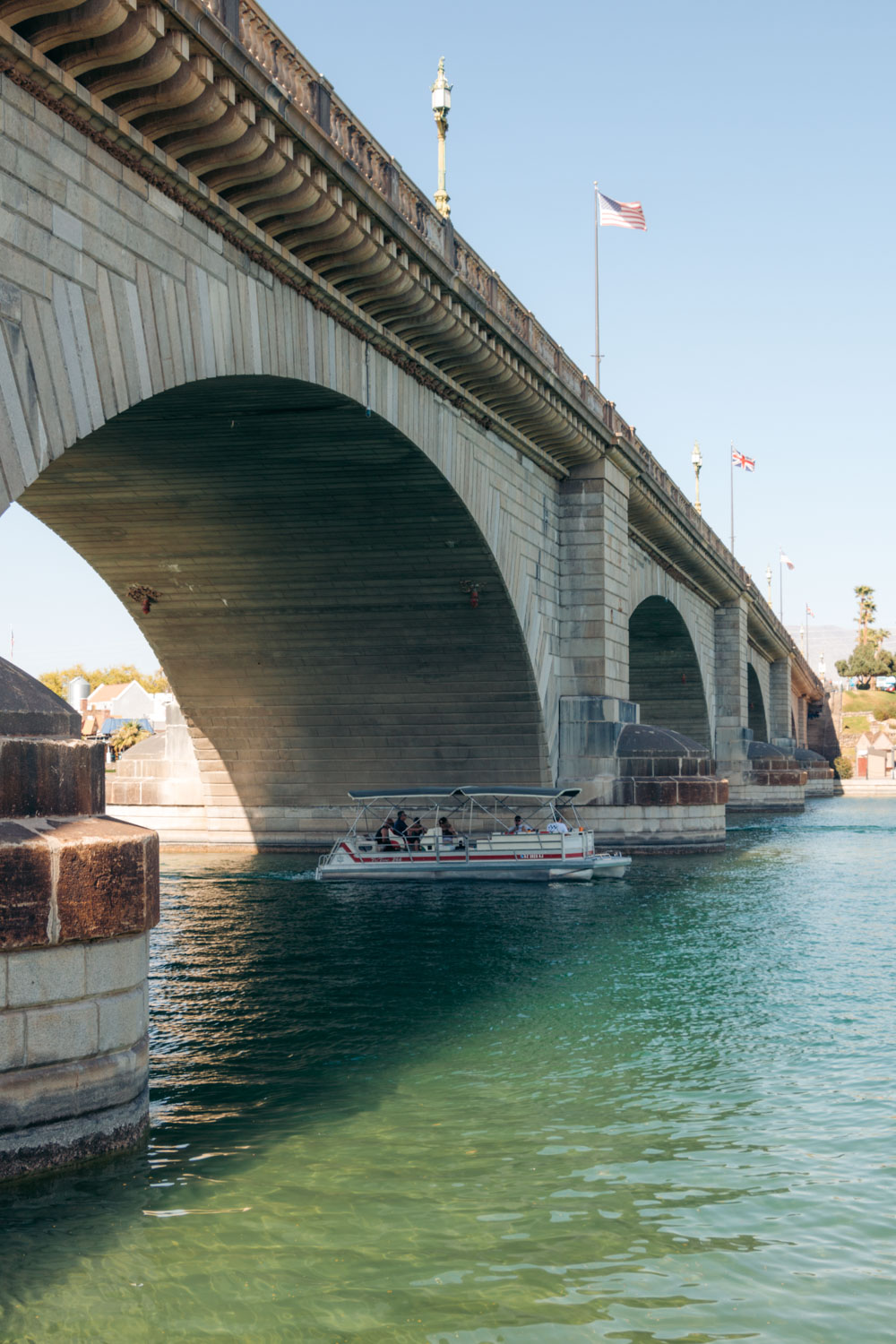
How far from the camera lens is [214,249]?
16.9m

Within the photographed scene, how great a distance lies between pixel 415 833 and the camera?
3459cm

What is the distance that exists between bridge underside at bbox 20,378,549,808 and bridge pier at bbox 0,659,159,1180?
903 centimetres

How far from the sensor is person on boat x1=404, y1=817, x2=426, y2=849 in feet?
112

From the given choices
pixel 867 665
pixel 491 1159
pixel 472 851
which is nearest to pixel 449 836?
pixel 472 851

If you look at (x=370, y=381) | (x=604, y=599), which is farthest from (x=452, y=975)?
(x=604, y=599)

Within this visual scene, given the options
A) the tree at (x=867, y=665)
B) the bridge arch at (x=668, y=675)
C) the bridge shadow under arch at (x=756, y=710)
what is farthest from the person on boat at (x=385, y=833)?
the tree at (x=867, y=665)

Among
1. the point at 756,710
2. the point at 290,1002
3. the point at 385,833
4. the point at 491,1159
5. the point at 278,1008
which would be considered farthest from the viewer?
the point at 756,710

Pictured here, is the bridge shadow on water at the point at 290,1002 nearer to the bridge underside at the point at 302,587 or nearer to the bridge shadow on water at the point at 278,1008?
the bridge shadow on water at the point at 278,1008

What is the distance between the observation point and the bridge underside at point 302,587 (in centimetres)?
2381

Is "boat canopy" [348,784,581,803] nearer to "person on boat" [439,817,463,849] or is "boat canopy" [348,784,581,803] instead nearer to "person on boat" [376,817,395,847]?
"person on boat" [439,817,463,849]

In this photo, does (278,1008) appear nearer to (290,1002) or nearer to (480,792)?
(290,1002)

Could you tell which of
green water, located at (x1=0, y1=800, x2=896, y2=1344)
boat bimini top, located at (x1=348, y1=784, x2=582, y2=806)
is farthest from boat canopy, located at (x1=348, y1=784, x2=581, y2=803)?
green water, located at (x1=0, y1=800, x2=896, y2=1344)

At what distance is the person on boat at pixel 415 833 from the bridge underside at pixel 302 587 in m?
2.17

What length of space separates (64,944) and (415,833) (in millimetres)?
24654
